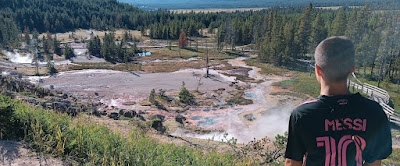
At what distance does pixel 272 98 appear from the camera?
34.2m

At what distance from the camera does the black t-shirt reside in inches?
108

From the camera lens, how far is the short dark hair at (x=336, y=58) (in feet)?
8.84

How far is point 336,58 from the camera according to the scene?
2.69m

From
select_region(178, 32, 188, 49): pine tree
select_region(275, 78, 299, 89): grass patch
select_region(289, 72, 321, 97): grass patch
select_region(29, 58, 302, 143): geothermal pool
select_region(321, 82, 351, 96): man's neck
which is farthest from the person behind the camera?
select_region(178, 32, 188, 49): pine tree

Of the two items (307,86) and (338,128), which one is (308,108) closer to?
(338,128)

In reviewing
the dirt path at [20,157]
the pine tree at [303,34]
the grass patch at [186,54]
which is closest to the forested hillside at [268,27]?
the pine tree at [303,34]

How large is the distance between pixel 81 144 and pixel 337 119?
17.4ft

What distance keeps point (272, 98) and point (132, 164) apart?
99.7ft

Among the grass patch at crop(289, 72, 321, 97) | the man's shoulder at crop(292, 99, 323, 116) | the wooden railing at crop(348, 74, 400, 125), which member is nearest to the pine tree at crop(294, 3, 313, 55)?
the grass patch at crop(289, 72, 321, 97)

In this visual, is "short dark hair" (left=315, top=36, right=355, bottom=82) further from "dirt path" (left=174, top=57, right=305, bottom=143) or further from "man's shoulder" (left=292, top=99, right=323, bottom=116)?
"dirt path" (left=174, top=57, right=305, bottom=143)

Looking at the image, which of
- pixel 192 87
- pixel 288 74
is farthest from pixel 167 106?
pixel 288 74

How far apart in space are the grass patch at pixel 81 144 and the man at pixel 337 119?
→ 2830mm

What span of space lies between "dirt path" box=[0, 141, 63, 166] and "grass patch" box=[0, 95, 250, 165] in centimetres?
18

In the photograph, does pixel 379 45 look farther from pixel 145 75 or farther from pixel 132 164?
pixel 132 164
